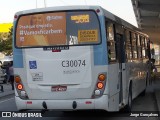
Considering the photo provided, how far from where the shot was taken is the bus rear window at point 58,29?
32.3ft

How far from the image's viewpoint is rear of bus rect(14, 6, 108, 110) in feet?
31.8

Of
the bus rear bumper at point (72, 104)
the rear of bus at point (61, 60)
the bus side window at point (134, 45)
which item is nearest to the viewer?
the bus rear bumper at point (72, 104)

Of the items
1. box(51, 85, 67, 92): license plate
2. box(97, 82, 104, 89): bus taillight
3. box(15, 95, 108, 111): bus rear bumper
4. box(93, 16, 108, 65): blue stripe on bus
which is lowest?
box(15, 95, 108, 111): bus rear bumper

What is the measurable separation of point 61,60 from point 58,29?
0.74m

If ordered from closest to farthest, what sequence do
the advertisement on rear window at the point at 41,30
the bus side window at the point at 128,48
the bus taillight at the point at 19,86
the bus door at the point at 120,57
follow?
the advertisement on rear window at the point at 41,30 < the bus taillight at the point at 19,86 < the bus door at the point at 120,57 < the bus side window at the point at 128,48

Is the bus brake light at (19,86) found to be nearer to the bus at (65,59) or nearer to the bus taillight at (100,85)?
the bus at (65,59)

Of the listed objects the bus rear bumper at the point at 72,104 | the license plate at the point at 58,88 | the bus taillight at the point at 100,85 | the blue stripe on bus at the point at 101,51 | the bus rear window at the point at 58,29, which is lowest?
the bus rear bumper at the point at 72,104

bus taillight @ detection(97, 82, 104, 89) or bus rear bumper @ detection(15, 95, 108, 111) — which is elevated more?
bus taillight @ detection(97, 82, 104, 89)

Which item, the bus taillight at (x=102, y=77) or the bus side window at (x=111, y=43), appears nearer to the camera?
the bus taillight at (x=102, y=77)

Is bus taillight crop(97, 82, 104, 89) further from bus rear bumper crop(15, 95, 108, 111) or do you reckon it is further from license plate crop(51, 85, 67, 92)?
license plate crop(51, 85, 67, 92)

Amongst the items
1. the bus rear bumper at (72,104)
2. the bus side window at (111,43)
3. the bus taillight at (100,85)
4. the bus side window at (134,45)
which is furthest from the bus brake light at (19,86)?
the bus side window at (134,45)

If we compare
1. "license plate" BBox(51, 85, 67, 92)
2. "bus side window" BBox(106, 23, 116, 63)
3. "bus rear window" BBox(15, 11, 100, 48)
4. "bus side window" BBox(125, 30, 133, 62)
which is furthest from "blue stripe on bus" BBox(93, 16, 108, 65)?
"bus side window" BBox(125, 30, 133, 62)

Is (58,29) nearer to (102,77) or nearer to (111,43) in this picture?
(111,43)

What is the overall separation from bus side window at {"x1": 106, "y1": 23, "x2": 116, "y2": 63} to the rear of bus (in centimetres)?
34
